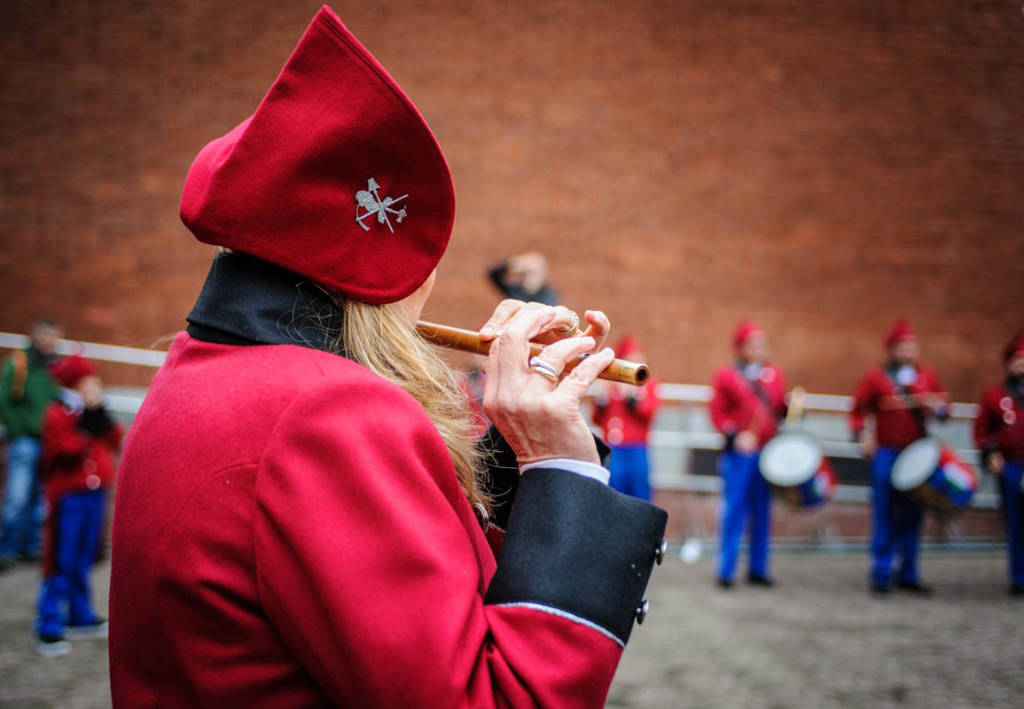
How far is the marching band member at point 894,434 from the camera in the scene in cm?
724

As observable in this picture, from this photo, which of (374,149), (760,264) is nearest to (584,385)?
(374,149)

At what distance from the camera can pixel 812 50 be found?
10492 mm

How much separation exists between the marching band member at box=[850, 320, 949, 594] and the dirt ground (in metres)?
0.36

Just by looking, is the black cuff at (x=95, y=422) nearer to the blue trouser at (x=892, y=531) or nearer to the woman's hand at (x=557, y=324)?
the woman's hand at (x=557, y=324)

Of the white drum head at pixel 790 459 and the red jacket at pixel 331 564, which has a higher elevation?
the red jacket at pixel 331 564

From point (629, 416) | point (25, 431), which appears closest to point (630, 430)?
point (629, 416)

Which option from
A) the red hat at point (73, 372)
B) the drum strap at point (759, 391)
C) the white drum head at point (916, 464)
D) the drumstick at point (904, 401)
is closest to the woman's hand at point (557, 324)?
the red hat at point (73, 372)

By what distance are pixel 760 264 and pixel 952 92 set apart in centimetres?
357

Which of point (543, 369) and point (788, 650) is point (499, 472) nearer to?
point (543, 369)

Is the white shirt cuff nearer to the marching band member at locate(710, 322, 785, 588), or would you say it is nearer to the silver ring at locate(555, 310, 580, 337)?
the silver ring at locate(555, 310, 580, 337)

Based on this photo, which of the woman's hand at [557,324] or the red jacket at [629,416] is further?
the red jacket at [629,416]

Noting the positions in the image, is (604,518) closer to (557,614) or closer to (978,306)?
(557,614)

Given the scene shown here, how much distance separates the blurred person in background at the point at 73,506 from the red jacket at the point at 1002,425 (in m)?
7.65

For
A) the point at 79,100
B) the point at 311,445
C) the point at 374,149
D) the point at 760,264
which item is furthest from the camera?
the point at 760,264
